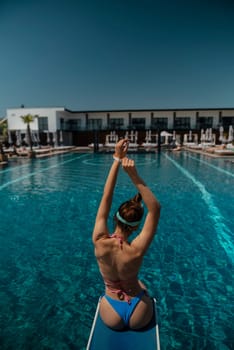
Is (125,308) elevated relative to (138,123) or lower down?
lower down

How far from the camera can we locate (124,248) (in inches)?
63.4

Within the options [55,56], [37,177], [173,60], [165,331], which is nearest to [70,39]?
[55,56]

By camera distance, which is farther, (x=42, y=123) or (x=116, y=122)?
(x=116, y=122)

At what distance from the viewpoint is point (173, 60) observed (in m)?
33.8

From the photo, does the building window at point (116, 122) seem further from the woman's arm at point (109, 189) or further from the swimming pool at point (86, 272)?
the woman's arm at point (109, 189)

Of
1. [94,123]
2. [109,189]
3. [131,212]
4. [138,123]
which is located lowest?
[131,212]

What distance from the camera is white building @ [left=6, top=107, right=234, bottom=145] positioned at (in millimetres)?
38250

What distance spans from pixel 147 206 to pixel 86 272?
2.91 m

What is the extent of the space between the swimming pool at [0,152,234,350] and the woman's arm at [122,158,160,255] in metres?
1.65

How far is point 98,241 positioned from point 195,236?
4.30 meters

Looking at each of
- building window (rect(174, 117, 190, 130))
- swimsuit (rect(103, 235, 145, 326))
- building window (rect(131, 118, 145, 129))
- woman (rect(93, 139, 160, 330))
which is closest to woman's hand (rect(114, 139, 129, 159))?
woman (rect(93, 139, 160, 330))

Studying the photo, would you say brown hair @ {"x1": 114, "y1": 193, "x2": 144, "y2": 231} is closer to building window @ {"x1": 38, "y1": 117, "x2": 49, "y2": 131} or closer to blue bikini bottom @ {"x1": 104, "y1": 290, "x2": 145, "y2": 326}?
blue bikini bottom @ {"x1": 104, "y1": 290, "x2": 145, "y2": 326}

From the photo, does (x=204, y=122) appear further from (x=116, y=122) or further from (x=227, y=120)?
(x=116, y=122)

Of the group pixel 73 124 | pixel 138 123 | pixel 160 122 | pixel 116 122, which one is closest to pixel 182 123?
pixel 160 122
